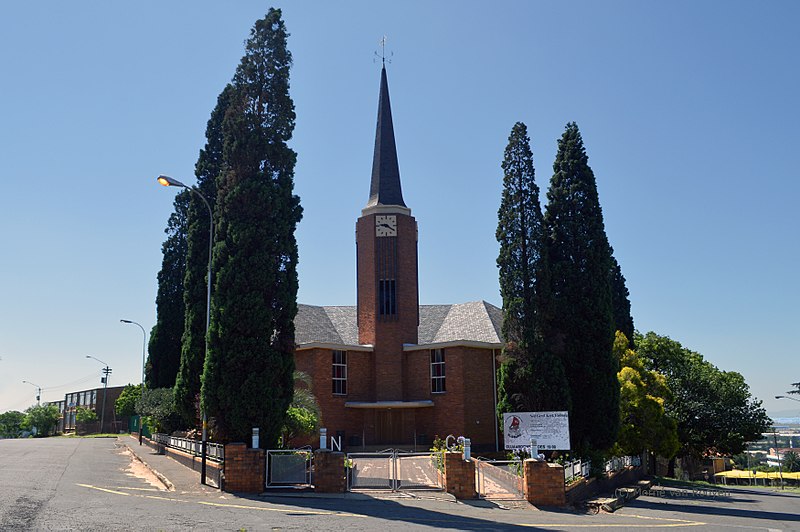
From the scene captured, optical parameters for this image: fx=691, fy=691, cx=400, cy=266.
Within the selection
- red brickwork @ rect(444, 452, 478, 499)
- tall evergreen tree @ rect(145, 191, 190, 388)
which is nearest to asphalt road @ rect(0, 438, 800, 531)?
red brickwork @ rect(444, 452, 478, 499)

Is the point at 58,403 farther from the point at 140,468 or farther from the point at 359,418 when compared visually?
the point at 140,468

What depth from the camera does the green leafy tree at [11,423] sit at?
4350 inches

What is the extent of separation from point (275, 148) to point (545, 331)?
11917 mm

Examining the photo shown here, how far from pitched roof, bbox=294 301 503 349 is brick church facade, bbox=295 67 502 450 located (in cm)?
8

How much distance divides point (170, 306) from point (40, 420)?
81.8 meters

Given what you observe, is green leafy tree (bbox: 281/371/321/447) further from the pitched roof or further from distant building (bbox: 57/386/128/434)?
distant building (bbox: 57/386/128/434)

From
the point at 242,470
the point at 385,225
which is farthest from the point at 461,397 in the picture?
the point at 242,470

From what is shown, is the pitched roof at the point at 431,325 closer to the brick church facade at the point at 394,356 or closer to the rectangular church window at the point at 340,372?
the brick church facade at the point at 394,356

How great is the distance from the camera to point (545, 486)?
18312 millimetres

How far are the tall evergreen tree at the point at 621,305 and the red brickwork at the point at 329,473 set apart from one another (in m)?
25.3

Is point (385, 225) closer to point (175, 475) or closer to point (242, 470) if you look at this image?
point (175, 475)

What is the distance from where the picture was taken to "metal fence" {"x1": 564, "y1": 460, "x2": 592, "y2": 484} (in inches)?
802

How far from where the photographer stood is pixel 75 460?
92.8 feet

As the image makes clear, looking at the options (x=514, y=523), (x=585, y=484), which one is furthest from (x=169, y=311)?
(x=514, y=523)
